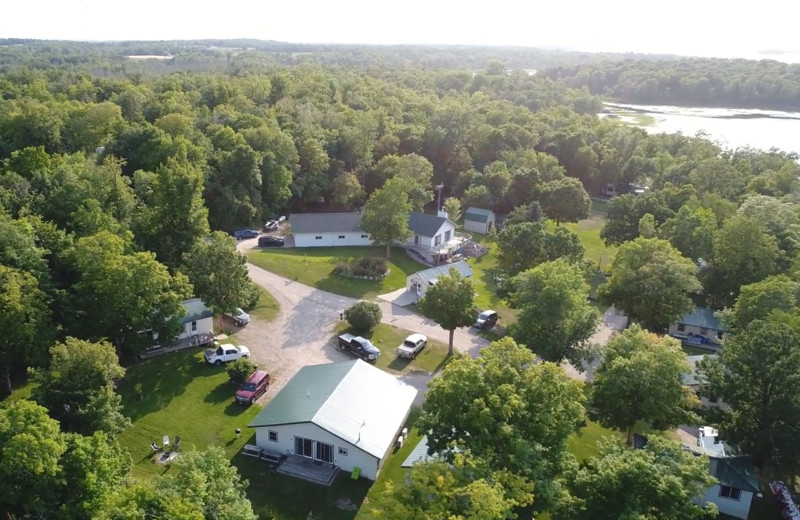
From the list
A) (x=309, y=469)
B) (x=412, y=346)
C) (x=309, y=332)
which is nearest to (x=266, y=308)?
(x=309, y=332)

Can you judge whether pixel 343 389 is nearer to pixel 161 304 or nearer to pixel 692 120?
pixel 161 304

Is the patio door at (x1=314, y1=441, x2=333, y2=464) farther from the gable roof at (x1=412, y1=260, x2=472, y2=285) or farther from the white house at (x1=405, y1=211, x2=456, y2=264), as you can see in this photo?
the white house at (x1=405, y1=211, x2=456, y2=264)


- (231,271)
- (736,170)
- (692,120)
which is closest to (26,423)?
(231,271)

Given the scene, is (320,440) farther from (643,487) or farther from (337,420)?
(643,487)

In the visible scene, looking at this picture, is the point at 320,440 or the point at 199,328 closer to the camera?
the point at 320,440

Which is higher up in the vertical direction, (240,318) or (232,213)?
(232,213)

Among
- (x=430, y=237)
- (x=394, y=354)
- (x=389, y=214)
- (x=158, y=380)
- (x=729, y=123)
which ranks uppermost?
(x=729, y=123)

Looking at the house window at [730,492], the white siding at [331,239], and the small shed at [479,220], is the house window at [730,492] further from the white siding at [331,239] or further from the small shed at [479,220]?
the small shed at [479,220]
